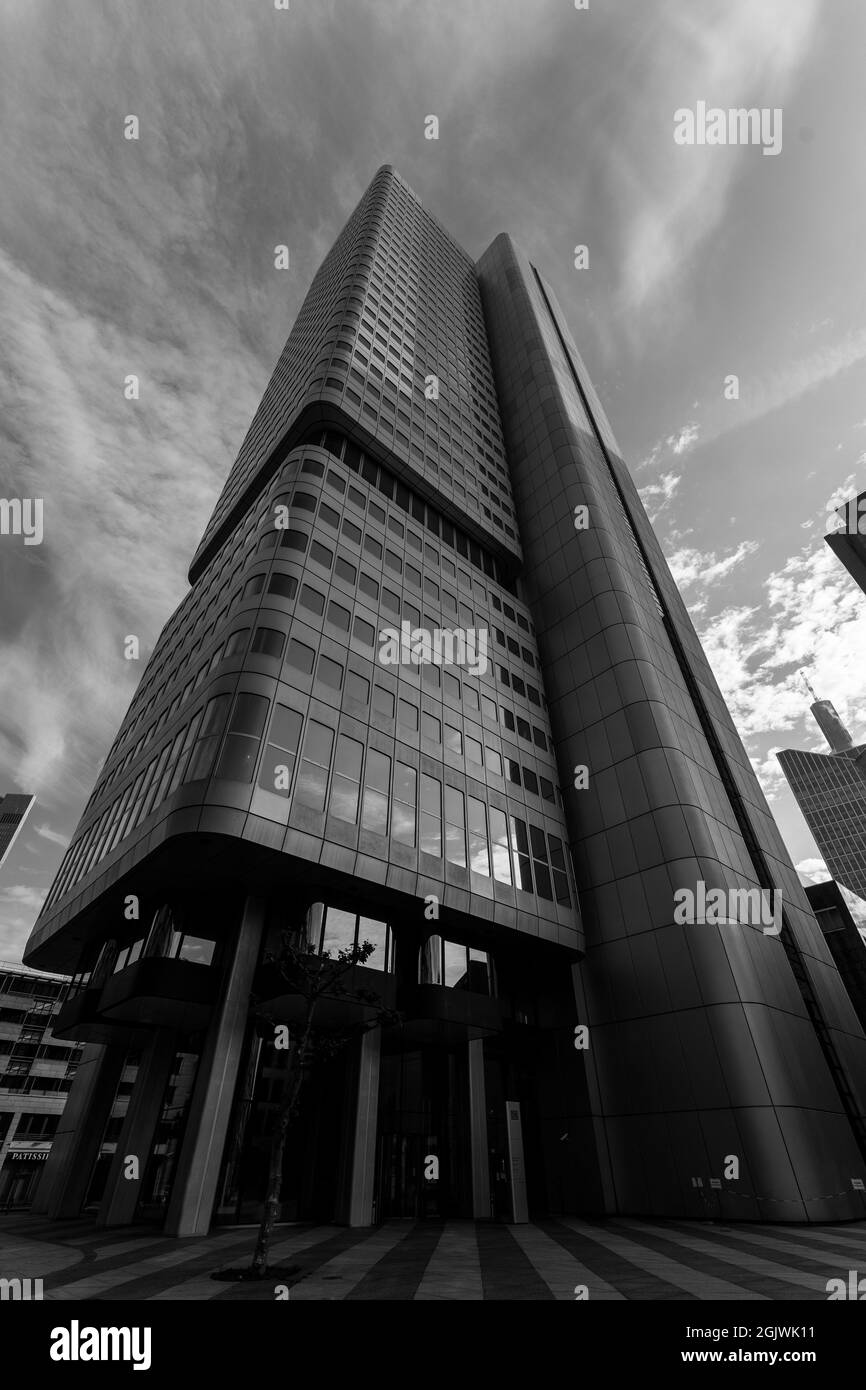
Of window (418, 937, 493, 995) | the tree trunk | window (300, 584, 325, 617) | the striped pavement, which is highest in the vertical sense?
window (300, 584, 325, 617)

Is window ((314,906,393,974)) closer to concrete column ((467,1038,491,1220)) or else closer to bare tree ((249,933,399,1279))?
bare tree ((249,933,399,1279))

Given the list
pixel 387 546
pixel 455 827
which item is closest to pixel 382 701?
pixel 455 827

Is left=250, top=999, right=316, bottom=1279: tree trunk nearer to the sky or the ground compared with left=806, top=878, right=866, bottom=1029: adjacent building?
nearer to the ground

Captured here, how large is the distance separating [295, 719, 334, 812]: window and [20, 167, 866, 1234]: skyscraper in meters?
0.11

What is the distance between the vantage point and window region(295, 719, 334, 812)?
20.0 m

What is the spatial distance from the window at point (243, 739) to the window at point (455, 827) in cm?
879

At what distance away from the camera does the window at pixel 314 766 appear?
2005 centimetres

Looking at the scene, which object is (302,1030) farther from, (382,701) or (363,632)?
(363,632)

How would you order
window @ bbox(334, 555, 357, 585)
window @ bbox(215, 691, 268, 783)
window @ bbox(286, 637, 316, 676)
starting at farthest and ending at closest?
window @ bbox(334, 555, 357, 585), window @ bbox(286, 637, 316, 676), window @ bbox(215, 691, 268, 783)

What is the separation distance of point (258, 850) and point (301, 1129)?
11.8 m

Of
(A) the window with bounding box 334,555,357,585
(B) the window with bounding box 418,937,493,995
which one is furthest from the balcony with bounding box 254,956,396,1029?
(A) the window with bounding box 334,555,357,585

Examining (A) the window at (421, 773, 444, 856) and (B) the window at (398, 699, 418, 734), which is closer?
(A) the window at (421, 773, 444, 856)

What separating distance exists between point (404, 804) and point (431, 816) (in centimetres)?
145

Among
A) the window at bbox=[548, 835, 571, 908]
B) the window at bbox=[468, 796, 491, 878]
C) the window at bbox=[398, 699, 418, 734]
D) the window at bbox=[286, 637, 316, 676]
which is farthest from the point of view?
the window at bbox=[548, 835, 571, 908]
